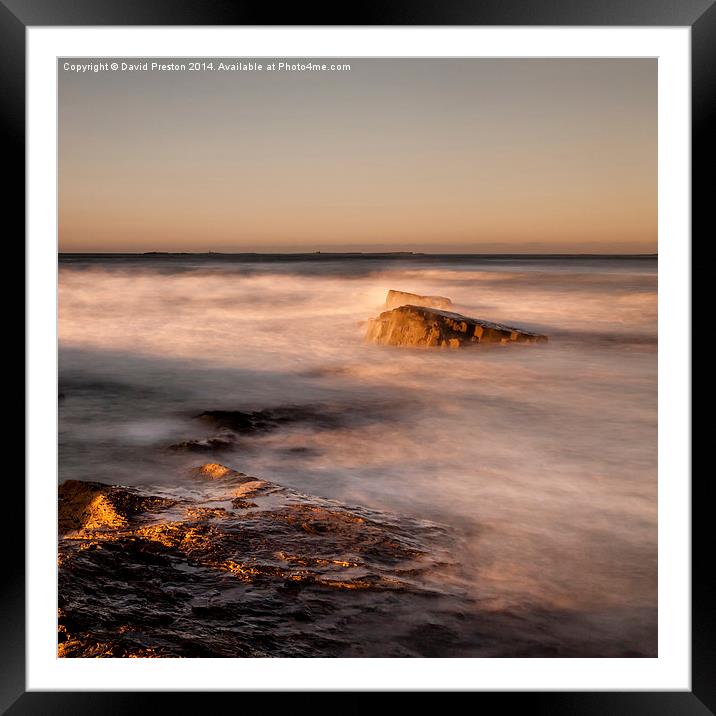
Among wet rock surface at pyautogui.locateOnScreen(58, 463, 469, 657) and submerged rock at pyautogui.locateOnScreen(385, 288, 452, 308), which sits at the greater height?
submerged rock at pyautogui.locateOnScreen(385, 288, 452, 308)

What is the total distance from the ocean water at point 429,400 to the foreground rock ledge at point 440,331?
4.7 inches

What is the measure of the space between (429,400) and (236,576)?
256cm

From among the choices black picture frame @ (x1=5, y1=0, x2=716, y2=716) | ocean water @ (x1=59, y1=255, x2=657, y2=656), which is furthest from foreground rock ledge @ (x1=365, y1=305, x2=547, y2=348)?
black picture frame @ (x1=5, y1=0, x2=716, y2=716)

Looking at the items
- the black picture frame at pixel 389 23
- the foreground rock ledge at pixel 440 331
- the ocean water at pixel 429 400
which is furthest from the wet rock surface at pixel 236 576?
the foreground rock ledge at pixel 440 331

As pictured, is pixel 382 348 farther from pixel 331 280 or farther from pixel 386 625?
pixel 386 625

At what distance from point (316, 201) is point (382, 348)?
1.26 meters

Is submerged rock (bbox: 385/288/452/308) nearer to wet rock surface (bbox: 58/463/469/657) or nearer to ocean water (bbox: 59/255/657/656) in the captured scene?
ocean water (bbox: 59/255/657/656)

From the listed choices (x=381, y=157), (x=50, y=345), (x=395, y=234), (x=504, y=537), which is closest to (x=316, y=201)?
(x=381, y=157)

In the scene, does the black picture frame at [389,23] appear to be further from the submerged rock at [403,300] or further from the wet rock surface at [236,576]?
the submerged rock at [403,300]

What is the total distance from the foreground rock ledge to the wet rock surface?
273 centimetres

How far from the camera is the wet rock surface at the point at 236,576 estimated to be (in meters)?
1.78

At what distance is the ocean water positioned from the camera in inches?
97.3

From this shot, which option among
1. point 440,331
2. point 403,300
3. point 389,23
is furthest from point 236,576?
point 403,300

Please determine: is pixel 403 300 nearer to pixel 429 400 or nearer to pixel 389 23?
pixel 429 400
